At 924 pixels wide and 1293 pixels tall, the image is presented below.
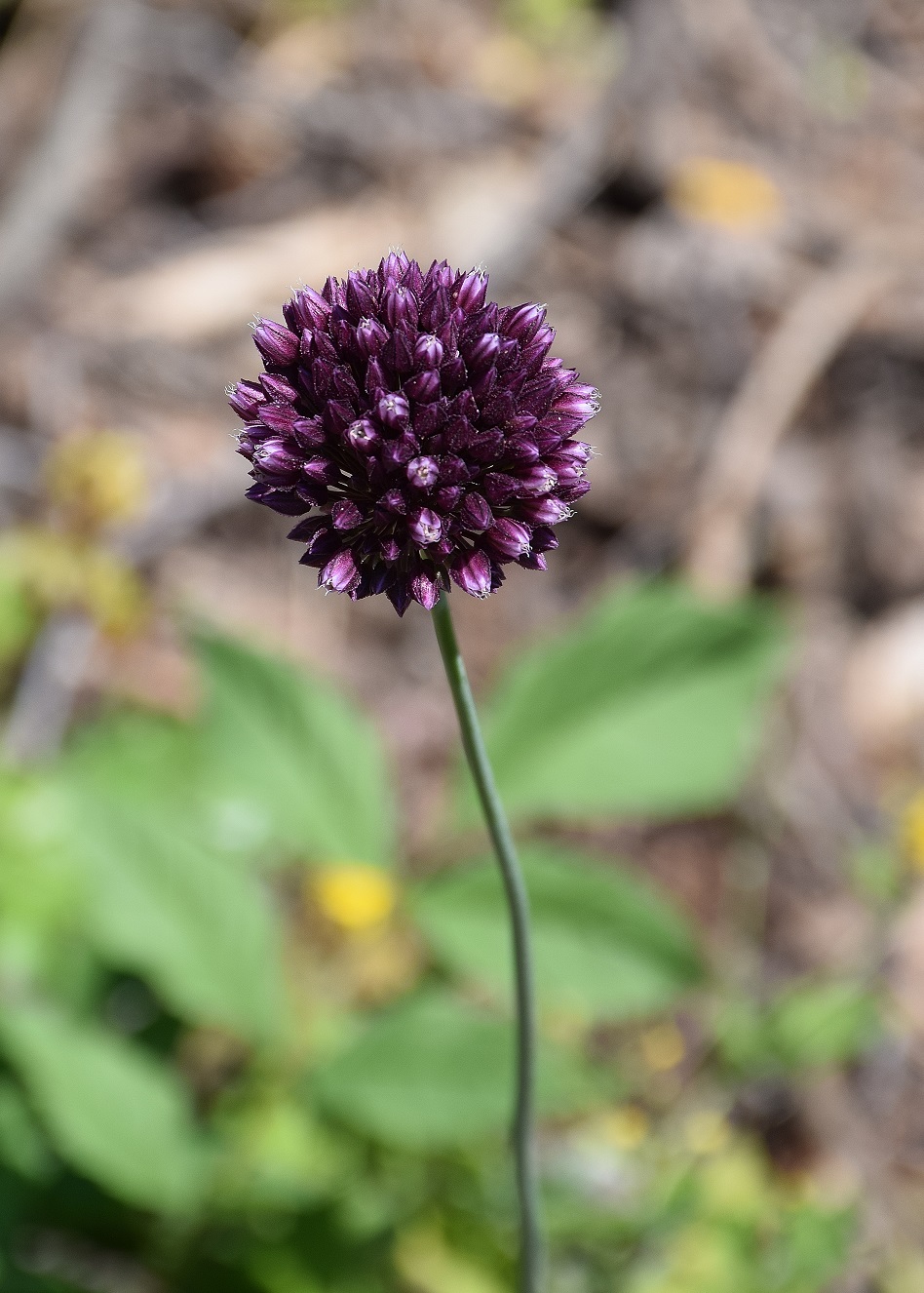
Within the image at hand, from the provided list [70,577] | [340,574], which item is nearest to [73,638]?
[70,577]

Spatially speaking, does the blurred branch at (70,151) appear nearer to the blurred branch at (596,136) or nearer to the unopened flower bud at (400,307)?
the blurred branch at (596,136)

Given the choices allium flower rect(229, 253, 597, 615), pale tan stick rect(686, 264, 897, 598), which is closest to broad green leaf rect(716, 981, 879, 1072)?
allium flower rect(229, 253, 597, 615)

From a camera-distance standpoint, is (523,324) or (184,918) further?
(184,918)

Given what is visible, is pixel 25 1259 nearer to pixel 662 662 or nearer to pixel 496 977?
pixel 496 977

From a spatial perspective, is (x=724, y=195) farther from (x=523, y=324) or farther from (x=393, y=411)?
(x=393, y=411)

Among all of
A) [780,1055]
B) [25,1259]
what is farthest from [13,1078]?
[780,1055]
